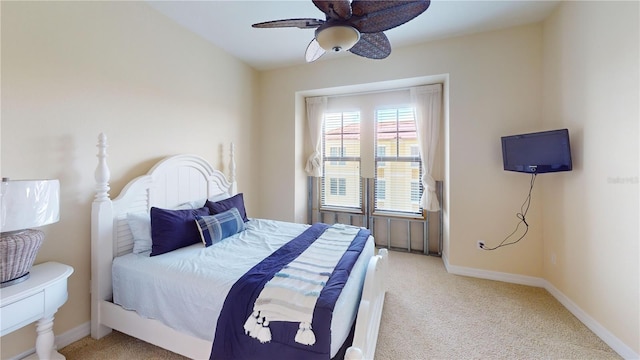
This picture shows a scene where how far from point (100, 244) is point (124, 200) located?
0.37 m

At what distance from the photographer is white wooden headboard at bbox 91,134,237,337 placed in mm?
1874

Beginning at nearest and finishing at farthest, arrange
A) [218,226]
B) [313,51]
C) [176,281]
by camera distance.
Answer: [176,281]
[313,51]
[218,226]

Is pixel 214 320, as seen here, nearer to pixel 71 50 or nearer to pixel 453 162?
pixel 71 50

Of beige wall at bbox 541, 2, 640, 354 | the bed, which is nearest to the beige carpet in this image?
the bed

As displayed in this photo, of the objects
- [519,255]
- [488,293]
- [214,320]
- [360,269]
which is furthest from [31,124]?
[519,255]

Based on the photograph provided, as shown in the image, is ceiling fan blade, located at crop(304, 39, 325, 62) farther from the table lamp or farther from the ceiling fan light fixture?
the table lamp

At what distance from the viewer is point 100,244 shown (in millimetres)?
1858

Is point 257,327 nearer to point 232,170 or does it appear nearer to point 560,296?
point 232,170

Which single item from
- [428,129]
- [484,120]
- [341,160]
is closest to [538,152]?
[484,120]

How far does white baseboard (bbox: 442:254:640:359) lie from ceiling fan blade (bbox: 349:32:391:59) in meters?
2.55

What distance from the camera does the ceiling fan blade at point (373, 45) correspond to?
5.70 feet

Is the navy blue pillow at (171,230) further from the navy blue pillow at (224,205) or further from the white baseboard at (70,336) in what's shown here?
the white baseboard at (70,336)

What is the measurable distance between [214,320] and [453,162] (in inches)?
113

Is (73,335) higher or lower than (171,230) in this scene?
lower
